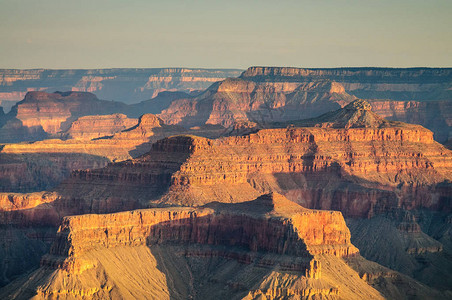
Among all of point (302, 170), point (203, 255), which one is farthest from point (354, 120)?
point (203, 255)

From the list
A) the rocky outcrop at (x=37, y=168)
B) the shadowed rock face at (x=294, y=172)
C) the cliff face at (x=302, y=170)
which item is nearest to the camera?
the shadowed rock face at (x=294, y=172)

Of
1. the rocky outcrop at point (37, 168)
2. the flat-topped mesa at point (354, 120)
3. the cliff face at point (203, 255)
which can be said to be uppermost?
the flat-topped mesa at point (354, 120)

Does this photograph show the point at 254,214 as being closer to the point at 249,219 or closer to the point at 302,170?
the point at 249,219

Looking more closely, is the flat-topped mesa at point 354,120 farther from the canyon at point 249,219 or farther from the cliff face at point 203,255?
the cliff face at point 203,255

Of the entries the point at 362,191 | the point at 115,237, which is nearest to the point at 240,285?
the point at 115,237

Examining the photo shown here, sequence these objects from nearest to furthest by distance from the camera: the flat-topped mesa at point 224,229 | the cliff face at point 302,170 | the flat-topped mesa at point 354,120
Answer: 1. the flat-topped mesa at point 224,229
2. the cliff face at point 302,170
3. the flat-topped mesa at point 354,120

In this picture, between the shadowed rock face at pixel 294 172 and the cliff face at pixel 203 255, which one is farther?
the shadowed rock face at pixel 294 172

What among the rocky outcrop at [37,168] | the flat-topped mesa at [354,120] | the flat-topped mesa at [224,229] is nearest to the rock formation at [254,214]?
the flat-topped mesa at [224,229]

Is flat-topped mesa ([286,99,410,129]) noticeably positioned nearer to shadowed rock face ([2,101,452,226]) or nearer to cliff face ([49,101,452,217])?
shadowed rock face ([2,101,452,226])

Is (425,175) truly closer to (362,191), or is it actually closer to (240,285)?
(362,191)
